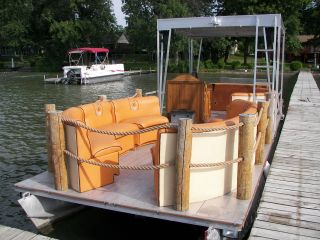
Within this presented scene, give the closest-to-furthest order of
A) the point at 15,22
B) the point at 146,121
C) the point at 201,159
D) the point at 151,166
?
the point at 151,166, the point at 201,159, the point at 146,121, the point at 15,22

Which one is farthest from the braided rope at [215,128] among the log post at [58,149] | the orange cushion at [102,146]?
the log post at [58,149]

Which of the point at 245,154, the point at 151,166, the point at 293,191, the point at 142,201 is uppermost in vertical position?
the point at 245,154

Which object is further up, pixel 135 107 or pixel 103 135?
pixel 135 107

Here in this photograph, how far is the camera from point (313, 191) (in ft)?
20.3

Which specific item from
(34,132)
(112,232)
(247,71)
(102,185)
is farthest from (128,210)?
(247,71)

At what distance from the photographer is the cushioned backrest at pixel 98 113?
21.2ft

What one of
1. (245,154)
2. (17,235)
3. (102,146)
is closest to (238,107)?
(245,154)

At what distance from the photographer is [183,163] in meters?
4.62

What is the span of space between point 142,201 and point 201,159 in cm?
94

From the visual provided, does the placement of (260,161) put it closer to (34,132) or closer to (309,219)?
(309,219)

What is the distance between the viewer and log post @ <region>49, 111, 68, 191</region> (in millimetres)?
5293

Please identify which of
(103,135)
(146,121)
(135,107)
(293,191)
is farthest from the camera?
(135,107)

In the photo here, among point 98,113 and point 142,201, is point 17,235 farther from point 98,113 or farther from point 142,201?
point 98,113

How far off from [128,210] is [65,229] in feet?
5.44
